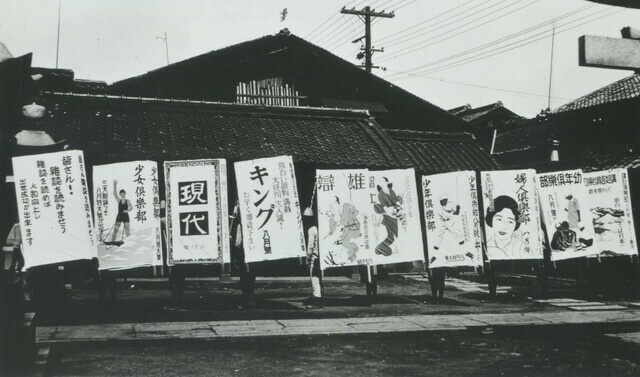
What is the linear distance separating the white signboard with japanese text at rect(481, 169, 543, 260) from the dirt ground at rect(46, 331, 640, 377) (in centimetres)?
352

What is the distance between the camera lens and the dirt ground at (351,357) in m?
7.97

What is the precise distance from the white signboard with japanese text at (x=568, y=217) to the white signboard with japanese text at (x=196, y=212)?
798 cm

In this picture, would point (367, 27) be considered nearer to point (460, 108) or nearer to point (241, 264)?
point (460, 108)

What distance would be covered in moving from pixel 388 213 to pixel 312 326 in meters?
3.70

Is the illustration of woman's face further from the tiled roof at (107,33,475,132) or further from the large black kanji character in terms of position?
the tiled roof at (107,33,475,132)

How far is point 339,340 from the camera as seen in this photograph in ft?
32.9

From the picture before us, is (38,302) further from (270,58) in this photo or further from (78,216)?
(270,58)

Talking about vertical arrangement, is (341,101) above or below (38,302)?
above

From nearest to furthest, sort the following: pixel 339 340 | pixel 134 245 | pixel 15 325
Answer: pixel 15 325, pixel 339 340, pixel 134 245

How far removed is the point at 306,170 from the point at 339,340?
23.3 ft

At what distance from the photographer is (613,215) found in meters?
14.3

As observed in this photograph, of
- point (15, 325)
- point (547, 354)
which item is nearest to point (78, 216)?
point (15, 325)

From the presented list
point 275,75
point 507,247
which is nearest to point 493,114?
point 275,75

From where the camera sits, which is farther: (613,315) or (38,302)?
(613,315)
